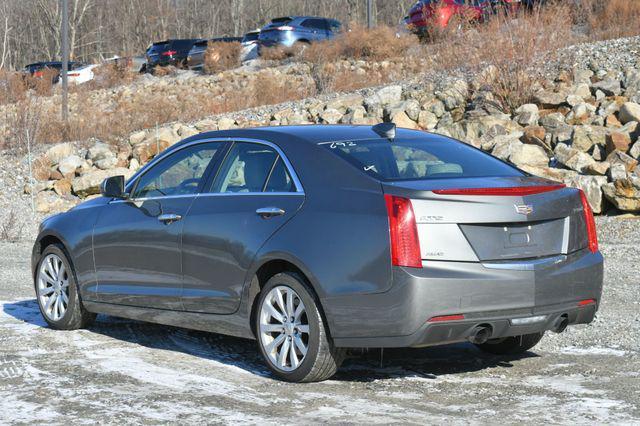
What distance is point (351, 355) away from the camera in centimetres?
736

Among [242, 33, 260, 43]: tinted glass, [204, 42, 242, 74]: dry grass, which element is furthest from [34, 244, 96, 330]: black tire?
[242, 33, 260, 43]: tinted glass

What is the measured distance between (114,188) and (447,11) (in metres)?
23.2

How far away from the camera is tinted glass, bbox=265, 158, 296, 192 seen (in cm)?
692

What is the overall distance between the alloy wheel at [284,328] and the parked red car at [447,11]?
60.0 ft

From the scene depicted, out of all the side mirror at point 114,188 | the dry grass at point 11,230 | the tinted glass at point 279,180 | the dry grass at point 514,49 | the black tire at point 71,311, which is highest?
the dry grass at point 514,49

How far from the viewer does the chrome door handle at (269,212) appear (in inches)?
267

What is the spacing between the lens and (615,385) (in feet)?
21.3

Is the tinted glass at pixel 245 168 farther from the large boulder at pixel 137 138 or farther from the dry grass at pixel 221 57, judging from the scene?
the dry grass at pixel 221 57

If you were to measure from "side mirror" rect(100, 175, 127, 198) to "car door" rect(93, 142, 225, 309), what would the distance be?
0.23 ft

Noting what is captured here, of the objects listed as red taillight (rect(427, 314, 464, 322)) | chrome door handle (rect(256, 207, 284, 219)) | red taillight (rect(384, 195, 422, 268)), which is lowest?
red taillight (rect(427, 314, 464, 322))

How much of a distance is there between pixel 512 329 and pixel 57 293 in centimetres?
389

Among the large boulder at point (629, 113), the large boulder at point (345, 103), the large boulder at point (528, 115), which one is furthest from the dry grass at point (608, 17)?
the large boulder at point (629, 113)

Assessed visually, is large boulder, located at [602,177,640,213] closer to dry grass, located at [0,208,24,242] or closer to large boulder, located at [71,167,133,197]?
dry grass, located at [0,208,24,242]

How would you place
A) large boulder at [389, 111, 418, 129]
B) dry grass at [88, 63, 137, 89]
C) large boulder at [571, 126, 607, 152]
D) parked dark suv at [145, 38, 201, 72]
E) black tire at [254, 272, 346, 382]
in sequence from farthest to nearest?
parked dark suv at [145, 38, 201, 72] < dry grass at [88, 63, 137, 89] < large boulder at [389, 111, 418, 129] < large boulder at [571, 126, 607, 152] < black tire at [254, 272, 346, 382]
